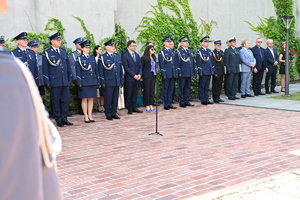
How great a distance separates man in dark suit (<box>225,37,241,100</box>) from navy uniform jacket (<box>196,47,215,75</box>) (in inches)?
39.6

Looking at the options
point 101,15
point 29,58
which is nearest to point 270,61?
point 101,15

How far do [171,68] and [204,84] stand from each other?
4.69 ft

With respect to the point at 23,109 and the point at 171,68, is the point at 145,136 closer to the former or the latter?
the point at 171,68

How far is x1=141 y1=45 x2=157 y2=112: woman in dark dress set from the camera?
10898 millimetres

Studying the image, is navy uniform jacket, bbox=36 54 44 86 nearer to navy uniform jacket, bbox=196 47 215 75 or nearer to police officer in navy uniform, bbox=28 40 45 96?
police officer in navy uniform, bbox=28 40 45 96

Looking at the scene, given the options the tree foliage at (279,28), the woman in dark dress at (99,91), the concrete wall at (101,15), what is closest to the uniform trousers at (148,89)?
the woman in dark dress at (99,91)

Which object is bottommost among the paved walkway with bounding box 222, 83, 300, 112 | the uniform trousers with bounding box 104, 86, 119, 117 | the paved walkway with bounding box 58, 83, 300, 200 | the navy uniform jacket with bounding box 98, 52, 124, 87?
the paved walkway with bounding box 58, 83, 300, 200

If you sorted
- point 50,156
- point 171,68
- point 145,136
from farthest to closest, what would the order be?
point 171,68 < point 145,136 < point 50,156

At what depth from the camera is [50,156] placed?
1028 millimetres

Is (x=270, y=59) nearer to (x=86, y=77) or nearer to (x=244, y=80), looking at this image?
(x=244, y=80)

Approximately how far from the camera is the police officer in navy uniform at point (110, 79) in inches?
384

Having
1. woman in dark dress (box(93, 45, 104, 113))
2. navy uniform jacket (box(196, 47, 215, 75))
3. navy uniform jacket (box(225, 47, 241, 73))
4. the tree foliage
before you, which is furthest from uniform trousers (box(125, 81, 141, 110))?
the tree foliage

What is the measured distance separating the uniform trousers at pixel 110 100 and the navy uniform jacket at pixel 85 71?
44 cm

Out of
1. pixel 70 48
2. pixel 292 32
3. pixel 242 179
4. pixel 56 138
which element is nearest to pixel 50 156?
pixel 56 138
